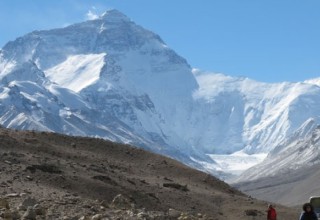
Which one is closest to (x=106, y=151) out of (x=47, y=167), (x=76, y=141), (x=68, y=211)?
(x=76, y=141)

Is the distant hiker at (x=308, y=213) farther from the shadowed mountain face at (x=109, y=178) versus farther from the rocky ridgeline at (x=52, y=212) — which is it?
the shadowed mountain face at (x=109, y=178)

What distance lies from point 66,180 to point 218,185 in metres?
19.6

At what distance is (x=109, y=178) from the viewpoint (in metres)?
49.7

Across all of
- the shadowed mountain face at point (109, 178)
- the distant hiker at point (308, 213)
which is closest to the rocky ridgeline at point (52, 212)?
the shadowed mountain face at point (109, 178)

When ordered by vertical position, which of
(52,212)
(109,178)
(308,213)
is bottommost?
(52,212)

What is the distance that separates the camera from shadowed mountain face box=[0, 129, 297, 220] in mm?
43312

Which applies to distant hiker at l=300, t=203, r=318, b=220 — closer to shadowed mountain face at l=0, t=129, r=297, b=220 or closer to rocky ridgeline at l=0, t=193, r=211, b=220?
rocky ridgeline at l=0, t=193, r=211, b=220

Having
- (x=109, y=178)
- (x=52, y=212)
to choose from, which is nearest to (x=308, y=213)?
(x=52, y=212)

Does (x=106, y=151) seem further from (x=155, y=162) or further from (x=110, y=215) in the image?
(x=110, y=215)

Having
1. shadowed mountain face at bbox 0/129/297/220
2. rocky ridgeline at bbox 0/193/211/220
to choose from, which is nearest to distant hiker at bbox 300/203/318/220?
rocky ridgeline at bbox 0/193/211/220

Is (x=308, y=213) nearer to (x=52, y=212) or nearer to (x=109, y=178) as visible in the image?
(x=52, y=212)

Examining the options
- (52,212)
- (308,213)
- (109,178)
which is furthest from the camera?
(109,178)

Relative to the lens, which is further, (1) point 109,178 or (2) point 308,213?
(1) point 109,178

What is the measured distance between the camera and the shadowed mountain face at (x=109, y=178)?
43.3m
